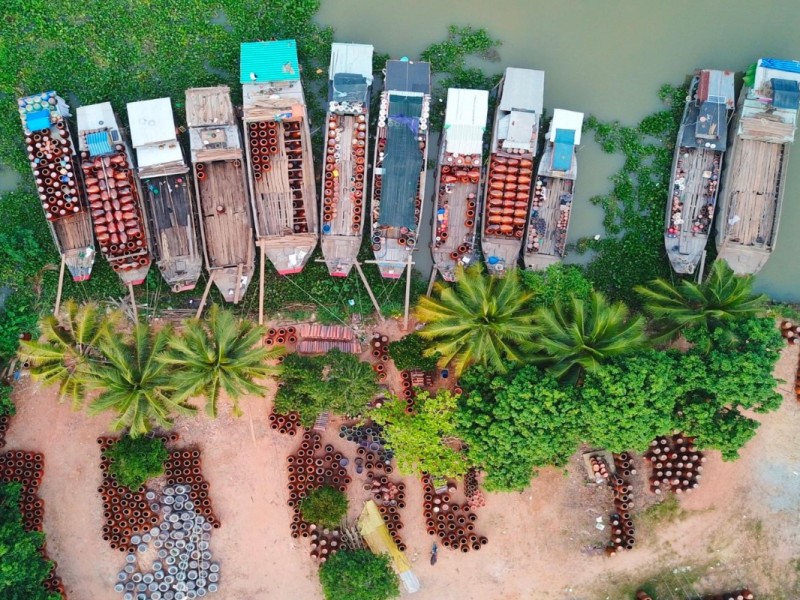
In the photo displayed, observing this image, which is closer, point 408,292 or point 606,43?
point 408,292

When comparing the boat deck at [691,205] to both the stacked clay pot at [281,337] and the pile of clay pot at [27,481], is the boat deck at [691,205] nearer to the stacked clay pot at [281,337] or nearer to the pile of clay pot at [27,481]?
the stacked clay pot at [281,337]

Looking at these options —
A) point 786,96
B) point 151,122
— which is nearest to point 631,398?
point 786,96

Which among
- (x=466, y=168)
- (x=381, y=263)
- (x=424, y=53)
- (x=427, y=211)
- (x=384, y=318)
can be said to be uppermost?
(x=424, y=53)

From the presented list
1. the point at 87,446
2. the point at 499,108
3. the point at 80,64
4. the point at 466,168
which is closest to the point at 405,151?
the point at 466,168

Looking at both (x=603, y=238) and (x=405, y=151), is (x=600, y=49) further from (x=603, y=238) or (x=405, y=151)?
(x=405, y=151)

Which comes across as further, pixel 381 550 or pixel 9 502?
pixel 381 550

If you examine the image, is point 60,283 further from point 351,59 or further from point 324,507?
point 351,59

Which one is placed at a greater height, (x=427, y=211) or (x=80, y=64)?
(x=80, y=64)
